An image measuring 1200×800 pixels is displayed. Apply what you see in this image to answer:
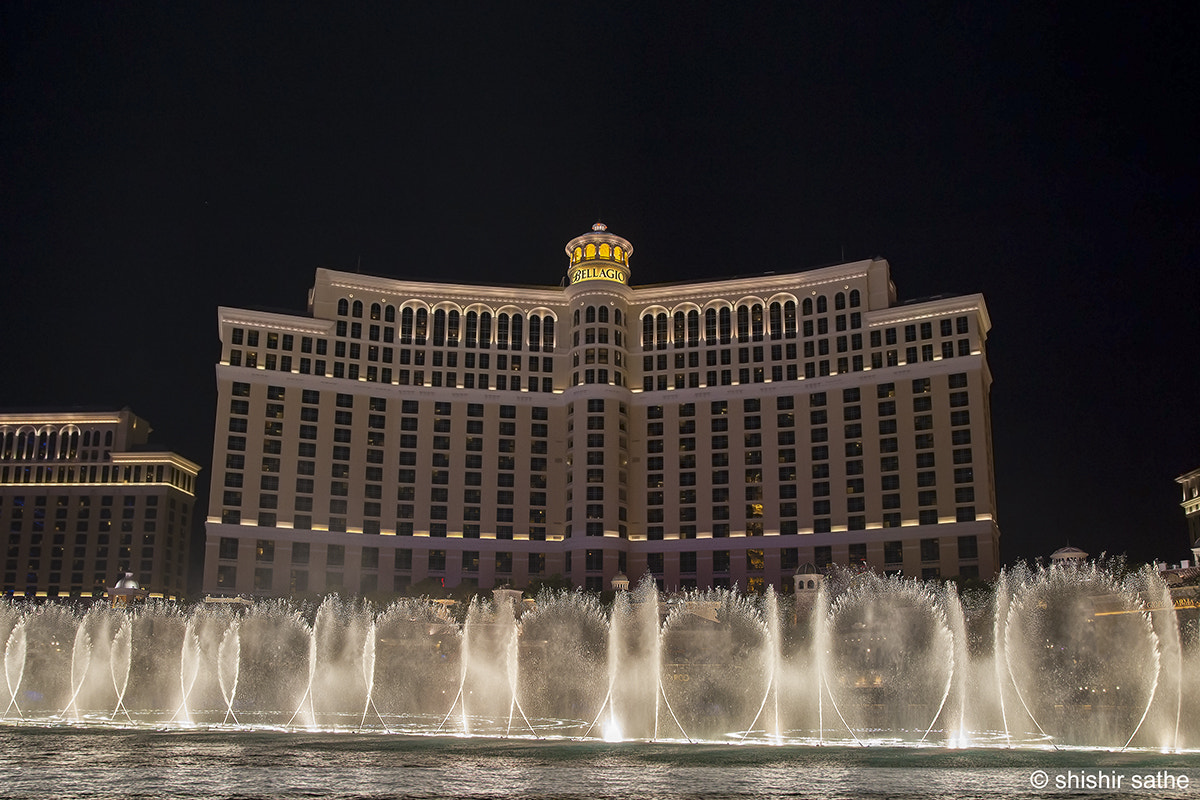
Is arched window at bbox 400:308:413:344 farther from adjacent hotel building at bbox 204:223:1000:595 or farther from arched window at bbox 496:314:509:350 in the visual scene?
arched window at bbox 496:314:509:350

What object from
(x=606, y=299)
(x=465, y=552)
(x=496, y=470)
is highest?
(x=606, y=299)

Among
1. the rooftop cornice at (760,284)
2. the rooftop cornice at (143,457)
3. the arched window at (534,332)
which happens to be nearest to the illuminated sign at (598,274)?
the rooftop cornice at (760,284)

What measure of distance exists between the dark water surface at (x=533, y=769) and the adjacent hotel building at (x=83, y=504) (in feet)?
441

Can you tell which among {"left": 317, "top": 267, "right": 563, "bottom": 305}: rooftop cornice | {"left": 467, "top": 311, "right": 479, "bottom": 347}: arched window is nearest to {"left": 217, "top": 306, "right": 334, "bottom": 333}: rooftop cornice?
{"left": 317, "top": 267, "right": 563, "bottom": 305}: rooftop cornice

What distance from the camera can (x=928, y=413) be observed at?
119125 mm

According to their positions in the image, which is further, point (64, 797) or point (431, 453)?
point (431, 453)

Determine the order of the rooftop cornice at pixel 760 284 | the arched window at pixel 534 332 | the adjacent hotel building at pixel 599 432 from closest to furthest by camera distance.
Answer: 1. the adjacent hotel building at pixel 599 432
2. the rooftop cornice at pixel 760 284
3. the arched window at pixel 534 332

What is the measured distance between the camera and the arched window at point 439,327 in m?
134

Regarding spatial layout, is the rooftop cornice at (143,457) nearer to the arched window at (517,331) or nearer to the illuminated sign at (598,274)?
the arched window at (517,331)

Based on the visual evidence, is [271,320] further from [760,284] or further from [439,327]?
[760,284]

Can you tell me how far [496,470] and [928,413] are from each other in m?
49.9

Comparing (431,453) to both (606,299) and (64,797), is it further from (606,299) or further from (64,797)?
(64,797)

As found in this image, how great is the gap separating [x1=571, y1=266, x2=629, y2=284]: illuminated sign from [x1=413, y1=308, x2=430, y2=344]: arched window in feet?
61.5

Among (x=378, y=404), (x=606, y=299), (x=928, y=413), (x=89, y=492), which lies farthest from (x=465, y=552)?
(x=89, y=492)
